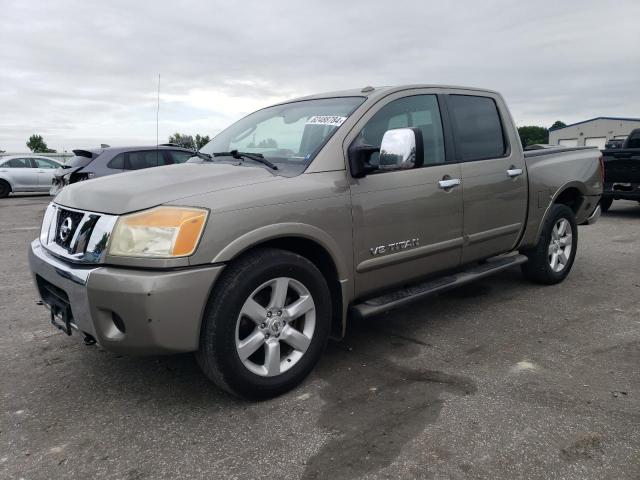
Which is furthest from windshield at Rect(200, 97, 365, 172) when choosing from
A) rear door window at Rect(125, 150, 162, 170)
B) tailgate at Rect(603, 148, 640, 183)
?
tailgate at Rect(603, 148, 640, 183)

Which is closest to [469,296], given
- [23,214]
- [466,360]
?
[466,360]

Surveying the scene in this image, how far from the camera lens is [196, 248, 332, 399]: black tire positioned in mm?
2555

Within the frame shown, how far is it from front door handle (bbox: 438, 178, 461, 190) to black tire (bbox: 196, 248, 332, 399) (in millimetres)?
1248

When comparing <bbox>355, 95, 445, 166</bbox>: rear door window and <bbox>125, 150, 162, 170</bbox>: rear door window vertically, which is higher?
<bbox>355, 95, 445, 166</bbox>: rear door window

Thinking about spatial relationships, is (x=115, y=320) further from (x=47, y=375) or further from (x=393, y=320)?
(x=393, y=320)

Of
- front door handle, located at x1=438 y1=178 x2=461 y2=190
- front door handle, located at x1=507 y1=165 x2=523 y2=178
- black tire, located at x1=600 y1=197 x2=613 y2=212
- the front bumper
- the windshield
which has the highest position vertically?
the windshield

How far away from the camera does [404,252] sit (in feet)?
11.3

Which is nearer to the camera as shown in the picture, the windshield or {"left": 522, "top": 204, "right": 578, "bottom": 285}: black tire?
the windshield

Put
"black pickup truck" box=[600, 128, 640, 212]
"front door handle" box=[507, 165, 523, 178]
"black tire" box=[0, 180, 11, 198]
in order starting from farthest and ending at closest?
1. "black tire" box=[0, 180, 11, 198]
2. "black pickup truck" box=[600, 128, 640, 212]
3. "front door handle" box=[507, 165, 523, 178]

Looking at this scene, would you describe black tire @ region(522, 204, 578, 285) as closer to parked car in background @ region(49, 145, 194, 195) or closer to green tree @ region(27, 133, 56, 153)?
parked car in background @ region(49, 145, 194, 195)

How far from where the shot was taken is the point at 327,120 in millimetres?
3373

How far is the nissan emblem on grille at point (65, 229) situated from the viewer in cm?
281

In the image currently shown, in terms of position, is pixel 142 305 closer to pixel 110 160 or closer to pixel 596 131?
pixel 110 160

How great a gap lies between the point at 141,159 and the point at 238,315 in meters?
8.21
